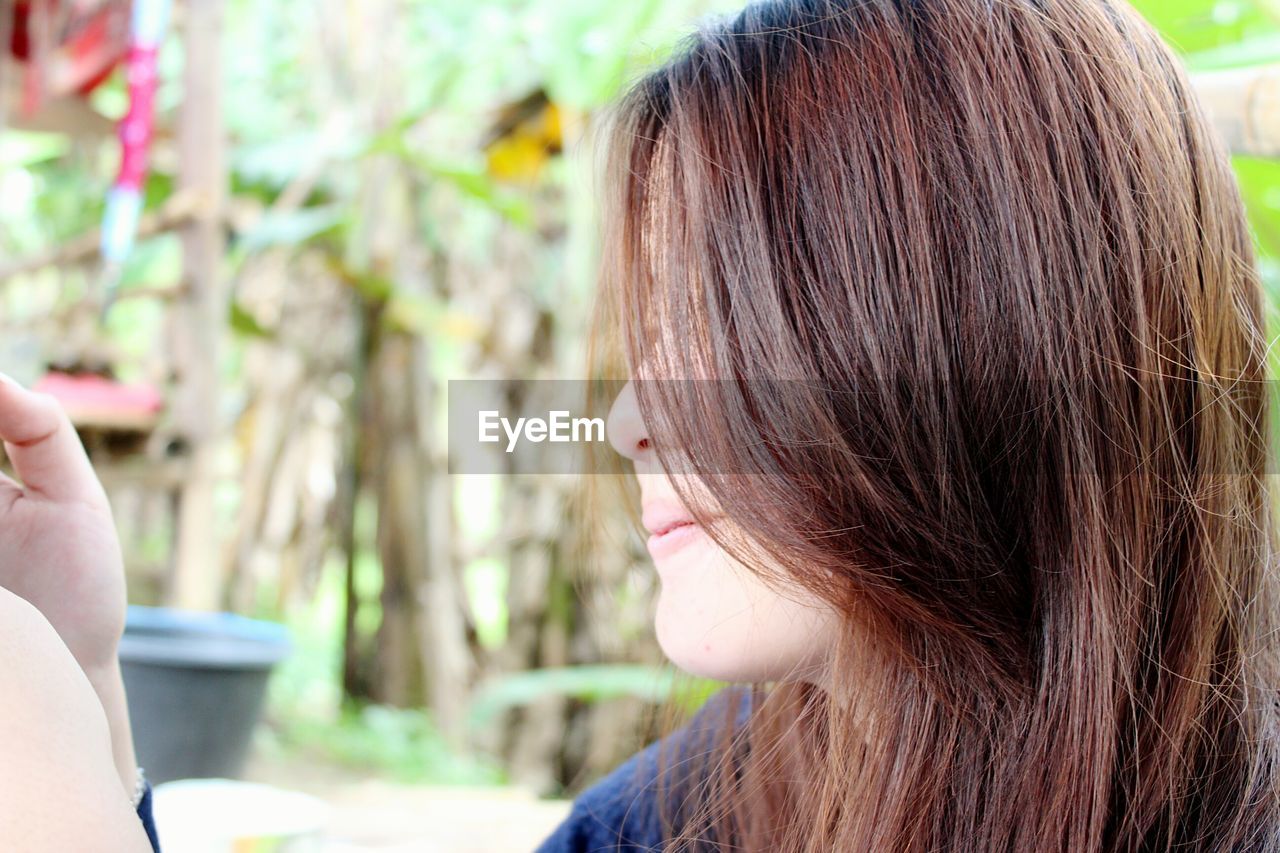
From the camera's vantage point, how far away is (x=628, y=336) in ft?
1.92

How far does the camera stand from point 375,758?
285 cm

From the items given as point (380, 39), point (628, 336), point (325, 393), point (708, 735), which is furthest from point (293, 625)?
point (628, 336)

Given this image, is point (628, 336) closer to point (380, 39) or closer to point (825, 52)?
point (825, 52)

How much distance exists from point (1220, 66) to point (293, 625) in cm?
343

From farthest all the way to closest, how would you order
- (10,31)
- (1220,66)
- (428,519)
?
1. (428,519)
2. (10,31)
3. (1220,66)

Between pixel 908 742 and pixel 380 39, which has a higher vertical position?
pixel 380 39

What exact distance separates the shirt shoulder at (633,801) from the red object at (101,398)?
5.23 feet

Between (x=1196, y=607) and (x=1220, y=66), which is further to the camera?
(x=1220, y=66)

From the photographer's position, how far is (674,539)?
1.95ft

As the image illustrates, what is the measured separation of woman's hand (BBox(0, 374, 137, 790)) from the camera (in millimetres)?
519

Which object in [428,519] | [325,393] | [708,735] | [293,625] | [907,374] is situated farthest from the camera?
[293,625]

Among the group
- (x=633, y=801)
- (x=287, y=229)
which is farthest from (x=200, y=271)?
(x=633, y=801)

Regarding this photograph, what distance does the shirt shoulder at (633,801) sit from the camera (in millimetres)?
810

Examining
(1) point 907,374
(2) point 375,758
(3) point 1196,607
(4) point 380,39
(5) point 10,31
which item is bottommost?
(2) point 375,758
